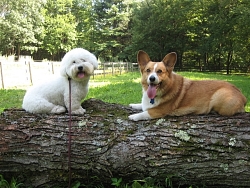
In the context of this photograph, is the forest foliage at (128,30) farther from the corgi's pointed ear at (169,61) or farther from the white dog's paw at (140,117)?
the white dog's paw at (140,117)

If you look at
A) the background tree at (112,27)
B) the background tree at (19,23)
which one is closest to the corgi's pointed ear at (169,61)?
the background tree at (19,23)

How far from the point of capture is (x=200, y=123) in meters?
3.28

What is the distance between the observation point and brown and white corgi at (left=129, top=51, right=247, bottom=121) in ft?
11.8

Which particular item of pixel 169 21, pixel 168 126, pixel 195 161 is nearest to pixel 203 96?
pixel 168 126

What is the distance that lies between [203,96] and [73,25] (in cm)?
4761

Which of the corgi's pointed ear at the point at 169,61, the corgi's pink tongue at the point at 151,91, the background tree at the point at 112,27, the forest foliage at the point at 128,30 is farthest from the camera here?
the background tree at the point at 112,27

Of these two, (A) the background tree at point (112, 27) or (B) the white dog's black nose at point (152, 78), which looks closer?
(B) the white dog's black nose at point (152, 78)

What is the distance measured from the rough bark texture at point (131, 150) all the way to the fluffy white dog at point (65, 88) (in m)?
0.41

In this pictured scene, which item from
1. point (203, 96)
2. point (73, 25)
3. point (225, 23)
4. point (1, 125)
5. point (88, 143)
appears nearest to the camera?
point (88, 143)

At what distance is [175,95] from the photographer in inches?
151

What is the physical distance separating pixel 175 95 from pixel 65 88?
1.74 m

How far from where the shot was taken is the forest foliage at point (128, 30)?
3491cm

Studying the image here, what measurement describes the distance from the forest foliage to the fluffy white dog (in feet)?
78.3

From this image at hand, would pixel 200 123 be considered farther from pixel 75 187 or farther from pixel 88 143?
pixel 75 187
